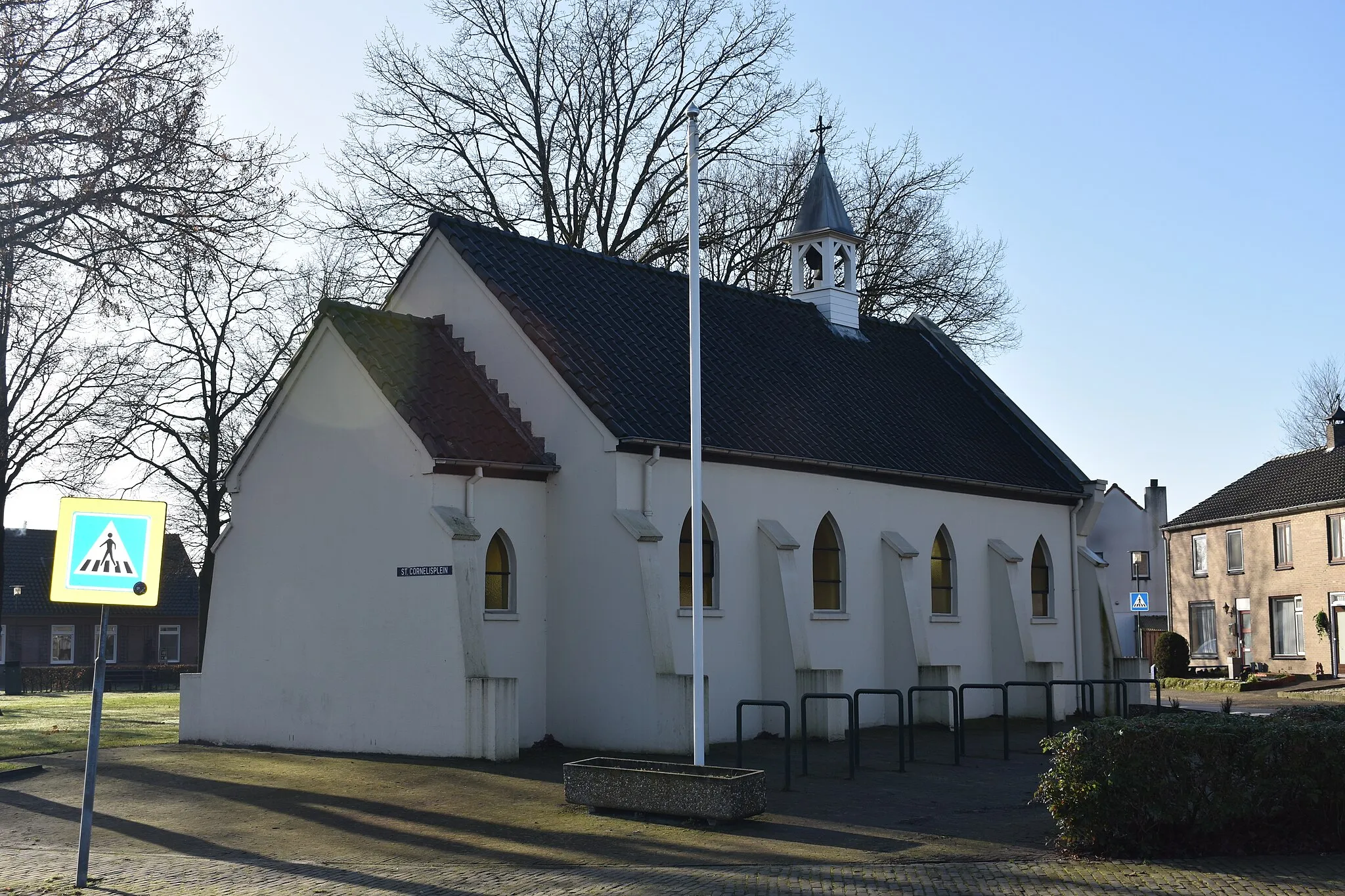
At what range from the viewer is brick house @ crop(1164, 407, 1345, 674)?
49.4 m

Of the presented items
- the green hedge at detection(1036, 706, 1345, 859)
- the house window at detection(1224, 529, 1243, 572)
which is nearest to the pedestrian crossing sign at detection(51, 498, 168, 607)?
the green hedge at detection(1036, 706, 1345, 859)

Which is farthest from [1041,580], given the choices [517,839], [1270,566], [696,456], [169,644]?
[169,644]

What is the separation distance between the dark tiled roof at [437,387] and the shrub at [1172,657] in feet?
116

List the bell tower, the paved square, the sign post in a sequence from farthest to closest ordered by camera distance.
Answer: the bell tower, the paved square, the sign post

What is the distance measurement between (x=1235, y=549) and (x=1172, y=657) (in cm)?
891

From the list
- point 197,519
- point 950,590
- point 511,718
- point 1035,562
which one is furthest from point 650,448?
point 197,519

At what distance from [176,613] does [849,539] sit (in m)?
52.6

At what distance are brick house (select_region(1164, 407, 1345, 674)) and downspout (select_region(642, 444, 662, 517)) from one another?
37.0 metres

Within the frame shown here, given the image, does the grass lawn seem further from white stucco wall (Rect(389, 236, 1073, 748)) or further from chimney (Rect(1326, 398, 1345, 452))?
chimney (Rect(1326, 398, 1345, 452))

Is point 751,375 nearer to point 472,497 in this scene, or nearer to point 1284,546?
point 472,497

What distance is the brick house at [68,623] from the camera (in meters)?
62.6

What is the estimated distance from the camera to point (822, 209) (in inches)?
1198

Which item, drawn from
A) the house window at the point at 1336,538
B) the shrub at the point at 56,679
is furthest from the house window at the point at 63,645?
the house window at the point at 1336,538

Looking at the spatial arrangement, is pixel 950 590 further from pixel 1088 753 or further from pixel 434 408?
pixel 1088 753
